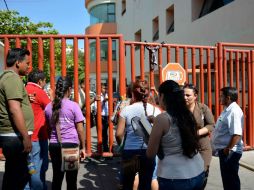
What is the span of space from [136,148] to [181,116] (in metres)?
1.35

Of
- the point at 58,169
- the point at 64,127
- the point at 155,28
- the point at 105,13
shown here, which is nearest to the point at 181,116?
the point at 64,127

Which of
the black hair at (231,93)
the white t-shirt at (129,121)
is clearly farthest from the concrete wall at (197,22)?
the white t-shirt at (129,121)

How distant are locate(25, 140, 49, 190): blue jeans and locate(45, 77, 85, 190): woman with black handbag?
268 mm

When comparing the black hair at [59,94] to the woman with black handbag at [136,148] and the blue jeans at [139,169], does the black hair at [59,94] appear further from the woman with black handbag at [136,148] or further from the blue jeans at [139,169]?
the blue jeans at [139,169]

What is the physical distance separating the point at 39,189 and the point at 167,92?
7.97 feet

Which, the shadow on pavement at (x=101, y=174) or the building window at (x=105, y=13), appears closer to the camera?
the shadow on pavement at (x=101, y=174)

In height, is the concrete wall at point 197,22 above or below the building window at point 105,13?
below

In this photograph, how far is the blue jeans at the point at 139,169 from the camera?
4043 millimetres

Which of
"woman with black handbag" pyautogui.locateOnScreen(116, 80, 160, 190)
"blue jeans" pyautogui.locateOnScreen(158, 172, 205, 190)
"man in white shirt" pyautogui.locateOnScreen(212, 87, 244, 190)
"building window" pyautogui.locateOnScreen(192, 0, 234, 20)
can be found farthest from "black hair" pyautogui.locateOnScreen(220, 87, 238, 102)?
"building window" pyautogui.locateOnScreen(192, 0, 234, 20)

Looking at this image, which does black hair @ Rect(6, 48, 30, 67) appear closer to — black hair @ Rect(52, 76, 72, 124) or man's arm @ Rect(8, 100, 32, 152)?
man's arm @ Rect(8, 100, 32, 152)

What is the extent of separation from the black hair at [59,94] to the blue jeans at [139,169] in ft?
3.10

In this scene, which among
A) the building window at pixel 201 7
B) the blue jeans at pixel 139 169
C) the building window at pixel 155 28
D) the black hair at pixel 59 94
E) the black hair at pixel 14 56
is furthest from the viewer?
the building window at pixel 155 28

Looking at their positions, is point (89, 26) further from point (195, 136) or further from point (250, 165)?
point (195, 136)

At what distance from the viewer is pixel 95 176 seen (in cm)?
629
